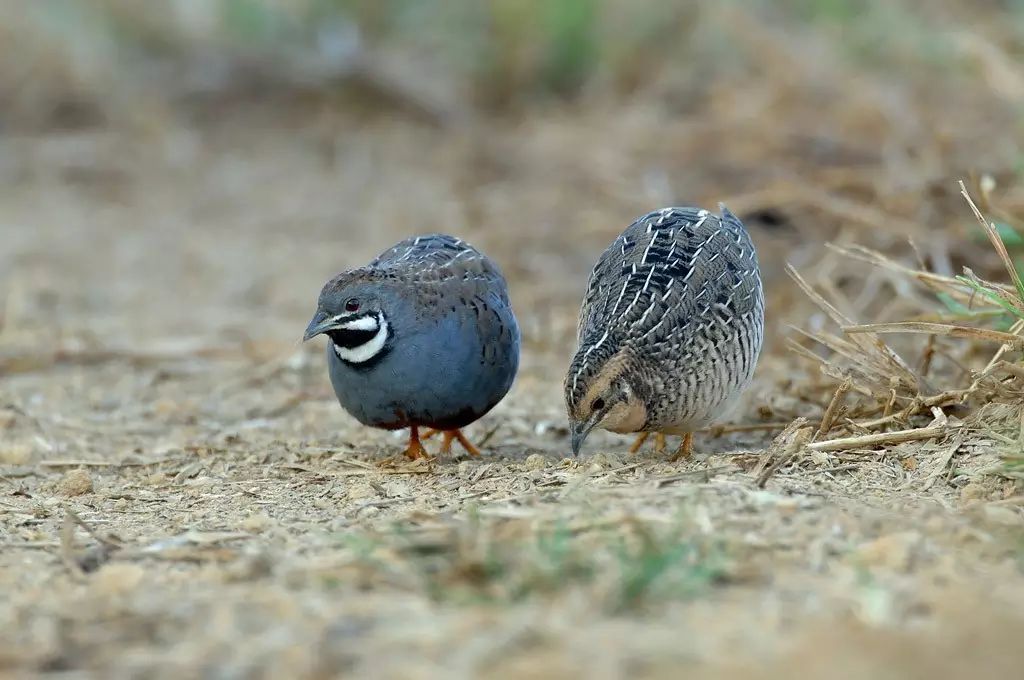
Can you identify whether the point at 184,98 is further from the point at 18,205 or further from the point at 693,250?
the point at 693,250

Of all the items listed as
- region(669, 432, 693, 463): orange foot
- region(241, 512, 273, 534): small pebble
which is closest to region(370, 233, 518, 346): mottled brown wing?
region(669, 432, 693, 463): orange foot

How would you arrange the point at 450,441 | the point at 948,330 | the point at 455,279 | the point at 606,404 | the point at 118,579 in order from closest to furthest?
the point at 118,579
the point at 606,404
the point at 948,330
the point at 455,279
the point at 450,441

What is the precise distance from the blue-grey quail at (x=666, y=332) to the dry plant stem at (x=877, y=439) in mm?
469

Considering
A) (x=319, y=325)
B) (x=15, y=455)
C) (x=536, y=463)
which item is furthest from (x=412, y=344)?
(x=15, y=455)

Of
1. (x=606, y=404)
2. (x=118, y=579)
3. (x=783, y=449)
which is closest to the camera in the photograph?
(x=118, y=579)

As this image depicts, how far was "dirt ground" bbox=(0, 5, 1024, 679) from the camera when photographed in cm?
321

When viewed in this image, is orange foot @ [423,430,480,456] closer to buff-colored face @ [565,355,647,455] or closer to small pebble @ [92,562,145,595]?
buff-colored face @ [565,355,647,455]

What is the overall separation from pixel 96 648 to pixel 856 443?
9.01 feet

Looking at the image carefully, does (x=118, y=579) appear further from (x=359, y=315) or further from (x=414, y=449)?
(x=414, y=449)

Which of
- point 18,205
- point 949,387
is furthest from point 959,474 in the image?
point 18,205

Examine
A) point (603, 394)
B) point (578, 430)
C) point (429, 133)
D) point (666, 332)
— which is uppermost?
point (429, 133)

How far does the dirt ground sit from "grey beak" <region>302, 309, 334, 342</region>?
55 cm

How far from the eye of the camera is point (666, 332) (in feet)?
16.7

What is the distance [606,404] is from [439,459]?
116cm
